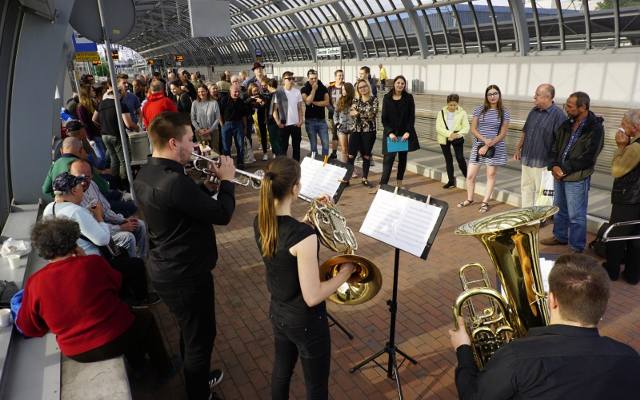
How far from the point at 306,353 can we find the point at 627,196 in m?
3.84

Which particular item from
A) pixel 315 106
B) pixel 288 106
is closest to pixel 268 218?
pixel 288 106

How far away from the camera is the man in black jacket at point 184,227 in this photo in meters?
2.48

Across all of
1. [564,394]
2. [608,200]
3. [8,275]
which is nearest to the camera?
[564,394]

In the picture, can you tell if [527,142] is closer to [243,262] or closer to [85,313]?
[243,262]

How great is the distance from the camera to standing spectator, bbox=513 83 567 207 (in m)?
5.23

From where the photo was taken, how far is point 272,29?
35250 mm

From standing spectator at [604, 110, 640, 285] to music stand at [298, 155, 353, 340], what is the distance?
2959 millimetres

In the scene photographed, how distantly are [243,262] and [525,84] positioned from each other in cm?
1547

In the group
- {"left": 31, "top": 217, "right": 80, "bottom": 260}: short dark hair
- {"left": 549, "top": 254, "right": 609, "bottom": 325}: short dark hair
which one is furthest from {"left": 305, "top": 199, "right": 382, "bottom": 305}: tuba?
{"left": 31, "top": 217, "right": 80, "bottom": 260}: short dark hair

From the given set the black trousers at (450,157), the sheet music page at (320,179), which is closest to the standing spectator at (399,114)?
the black trousers at (450,157)

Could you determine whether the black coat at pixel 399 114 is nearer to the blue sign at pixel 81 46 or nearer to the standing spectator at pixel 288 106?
the standing spectator at pixel 288 106

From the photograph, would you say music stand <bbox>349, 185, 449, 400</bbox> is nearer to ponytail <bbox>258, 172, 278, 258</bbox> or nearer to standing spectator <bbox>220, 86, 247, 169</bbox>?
ponytail <bbox>258, 172, 278, 258</bbox>

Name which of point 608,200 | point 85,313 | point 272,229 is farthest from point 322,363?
point 608,200

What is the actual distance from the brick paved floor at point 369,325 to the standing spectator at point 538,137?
78 cm
